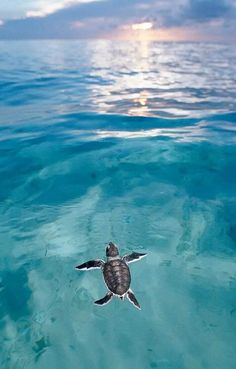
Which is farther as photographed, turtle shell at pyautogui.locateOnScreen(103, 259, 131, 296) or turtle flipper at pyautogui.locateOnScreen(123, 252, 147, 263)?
turtle flipper at pyautogui.locateOnScreen(123, 252, 147, 263)

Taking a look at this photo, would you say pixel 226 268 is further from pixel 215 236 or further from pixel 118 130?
pixel 118 130

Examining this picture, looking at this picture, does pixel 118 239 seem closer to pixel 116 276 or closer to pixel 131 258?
pixel 131 258

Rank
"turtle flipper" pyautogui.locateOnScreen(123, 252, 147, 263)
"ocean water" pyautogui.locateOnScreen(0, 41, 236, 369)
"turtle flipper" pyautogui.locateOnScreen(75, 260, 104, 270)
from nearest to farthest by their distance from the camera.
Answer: "ocean water" pyautogui.locateOnScreen(0, 41, 236, 369) → "turtle flipper" pyautogui.locateOnScreen(75, 260, 104, 270) → "turtle flipper" pyautogui.locateOnScreen(123, 252, 147, 263)

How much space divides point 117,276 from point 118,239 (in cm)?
230

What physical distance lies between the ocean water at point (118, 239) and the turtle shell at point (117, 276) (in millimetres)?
749

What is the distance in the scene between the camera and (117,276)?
625 cm

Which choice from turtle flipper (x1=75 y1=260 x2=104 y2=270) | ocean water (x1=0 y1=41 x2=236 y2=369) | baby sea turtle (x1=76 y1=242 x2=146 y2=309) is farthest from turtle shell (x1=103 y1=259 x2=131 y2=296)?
ocean water (x1=0 y1=41 x2=236 y2=369)

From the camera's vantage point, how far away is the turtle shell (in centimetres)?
608

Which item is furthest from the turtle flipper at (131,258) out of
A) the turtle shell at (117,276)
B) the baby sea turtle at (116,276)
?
the turtle shell at (117,276)

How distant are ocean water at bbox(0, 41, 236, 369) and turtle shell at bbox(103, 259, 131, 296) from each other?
0.75m

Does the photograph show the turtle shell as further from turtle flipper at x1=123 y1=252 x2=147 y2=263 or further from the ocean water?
the ocean water

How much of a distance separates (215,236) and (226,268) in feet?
4.24

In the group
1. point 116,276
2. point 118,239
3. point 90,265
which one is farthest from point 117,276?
point 118,239

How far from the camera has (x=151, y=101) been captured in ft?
85.3
